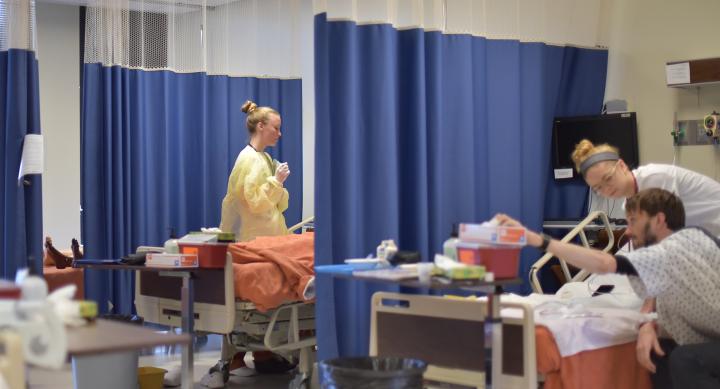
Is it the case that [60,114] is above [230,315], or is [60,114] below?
above

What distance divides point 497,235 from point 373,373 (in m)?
0.64

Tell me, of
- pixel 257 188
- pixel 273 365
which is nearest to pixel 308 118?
pixel 257 188

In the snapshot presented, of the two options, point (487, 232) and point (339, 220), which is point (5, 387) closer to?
point (487, 232)

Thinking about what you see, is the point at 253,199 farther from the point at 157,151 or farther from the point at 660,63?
the point at 660,63

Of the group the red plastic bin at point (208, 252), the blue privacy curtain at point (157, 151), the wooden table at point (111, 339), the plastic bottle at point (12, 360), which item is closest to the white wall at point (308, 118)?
the blue privacy curtain at point (157, 151)

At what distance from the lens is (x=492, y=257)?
313cm

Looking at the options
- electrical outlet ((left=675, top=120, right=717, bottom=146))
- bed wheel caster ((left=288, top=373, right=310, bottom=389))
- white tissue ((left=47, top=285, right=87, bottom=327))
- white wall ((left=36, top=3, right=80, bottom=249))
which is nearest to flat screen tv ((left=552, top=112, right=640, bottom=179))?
electrical outlet ((left=675, top=120, right=717, bottom=146))

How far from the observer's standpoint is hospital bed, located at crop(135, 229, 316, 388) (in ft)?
15.3

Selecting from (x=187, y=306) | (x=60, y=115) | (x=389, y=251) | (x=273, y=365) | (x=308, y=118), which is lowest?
(x=273, y=365)

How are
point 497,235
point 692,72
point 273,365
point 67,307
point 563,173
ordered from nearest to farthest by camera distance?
point 67,307
point 497,235
point 692,72
point 563,173
point 273,365

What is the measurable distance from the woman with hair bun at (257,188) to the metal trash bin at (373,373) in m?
2.08

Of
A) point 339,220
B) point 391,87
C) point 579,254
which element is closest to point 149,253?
point 339,220

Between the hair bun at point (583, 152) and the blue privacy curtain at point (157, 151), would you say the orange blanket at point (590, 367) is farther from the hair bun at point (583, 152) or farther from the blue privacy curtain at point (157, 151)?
the blue privacy curtain at point (157, 151)

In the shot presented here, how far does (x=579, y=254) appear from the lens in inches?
131
